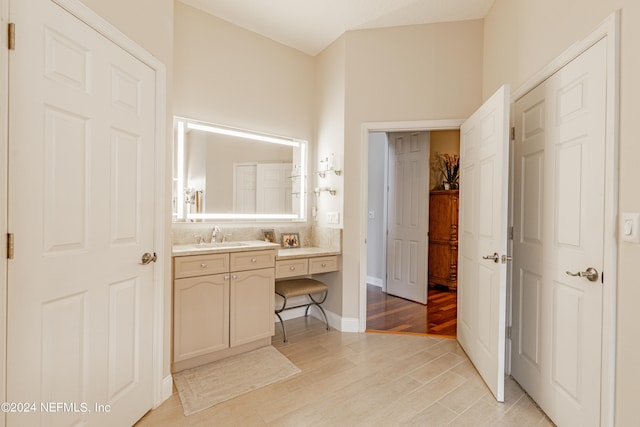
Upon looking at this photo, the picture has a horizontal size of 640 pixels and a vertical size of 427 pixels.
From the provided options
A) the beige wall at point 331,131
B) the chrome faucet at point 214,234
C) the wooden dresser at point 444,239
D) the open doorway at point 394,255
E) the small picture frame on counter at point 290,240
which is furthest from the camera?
the wooden dresser at point 444,239

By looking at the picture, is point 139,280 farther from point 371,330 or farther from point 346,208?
point 371,330

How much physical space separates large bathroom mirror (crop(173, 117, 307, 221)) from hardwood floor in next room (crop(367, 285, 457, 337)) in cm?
150

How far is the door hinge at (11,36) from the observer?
113cm

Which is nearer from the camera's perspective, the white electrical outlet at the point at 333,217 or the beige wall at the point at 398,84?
the beige wall at the point at 398,84

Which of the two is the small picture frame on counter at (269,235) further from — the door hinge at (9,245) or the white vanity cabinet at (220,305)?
the door hinge at (9,245)

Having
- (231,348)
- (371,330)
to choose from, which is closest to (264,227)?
(231,348)

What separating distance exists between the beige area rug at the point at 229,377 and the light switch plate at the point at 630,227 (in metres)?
2.14

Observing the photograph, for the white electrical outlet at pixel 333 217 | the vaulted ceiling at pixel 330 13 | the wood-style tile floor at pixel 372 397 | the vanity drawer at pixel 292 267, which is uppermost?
the vaulted ceiling at pixel 330 13

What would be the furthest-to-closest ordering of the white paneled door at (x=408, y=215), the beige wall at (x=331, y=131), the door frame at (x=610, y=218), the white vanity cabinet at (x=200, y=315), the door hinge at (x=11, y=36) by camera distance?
1. the white paneled door at (x=408, y=215)
2. the beige wall at (x=331, y=131)
3. the white vanity cabinet at (x=200, y=315)
4. the door frame at (x=610, y=218)
5. the door hinge at (x=11, y=36)

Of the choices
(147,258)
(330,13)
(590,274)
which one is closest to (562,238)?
(590,274)

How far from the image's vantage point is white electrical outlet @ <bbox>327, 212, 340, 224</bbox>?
128 inches

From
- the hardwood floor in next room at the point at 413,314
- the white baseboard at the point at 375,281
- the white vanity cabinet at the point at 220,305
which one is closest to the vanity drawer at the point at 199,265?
the white vanity cabinet at the point at 220,305

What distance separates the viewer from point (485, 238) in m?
2.26

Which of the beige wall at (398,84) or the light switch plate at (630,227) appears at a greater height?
the beige wall at (398,84)
